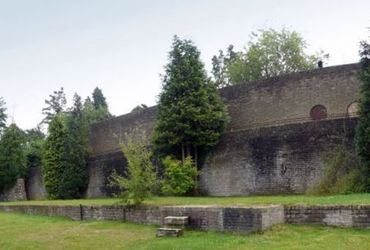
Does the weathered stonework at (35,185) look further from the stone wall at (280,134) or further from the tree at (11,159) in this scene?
the stone wall at (280,134)

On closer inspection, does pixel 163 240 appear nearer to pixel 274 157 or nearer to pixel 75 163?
pixel 274 157

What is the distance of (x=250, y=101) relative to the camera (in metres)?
23.6

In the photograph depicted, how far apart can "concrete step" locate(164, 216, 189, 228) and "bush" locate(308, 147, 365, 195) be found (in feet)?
17.4

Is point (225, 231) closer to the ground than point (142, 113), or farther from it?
closer to the ground

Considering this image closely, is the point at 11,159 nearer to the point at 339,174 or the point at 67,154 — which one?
the point at 67,154

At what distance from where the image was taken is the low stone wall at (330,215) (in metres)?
11.1

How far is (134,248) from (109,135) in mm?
21083

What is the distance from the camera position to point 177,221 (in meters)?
13.6

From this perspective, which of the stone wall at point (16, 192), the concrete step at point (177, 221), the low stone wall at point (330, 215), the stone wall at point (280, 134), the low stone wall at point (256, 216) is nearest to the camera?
the low stone wall at point (330, 215)

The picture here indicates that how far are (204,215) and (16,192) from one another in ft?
86.2

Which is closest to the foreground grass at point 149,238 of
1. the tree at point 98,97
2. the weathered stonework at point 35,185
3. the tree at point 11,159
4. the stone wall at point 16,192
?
the weathered stonework at point 35,185

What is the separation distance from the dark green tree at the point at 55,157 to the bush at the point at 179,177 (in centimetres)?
1131

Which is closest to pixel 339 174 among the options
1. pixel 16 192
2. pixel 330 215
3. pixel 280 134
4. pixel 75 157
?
pixel 280 134

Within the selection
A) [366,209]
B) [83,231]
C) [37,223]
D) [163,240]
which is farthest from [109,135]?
[366,209]
